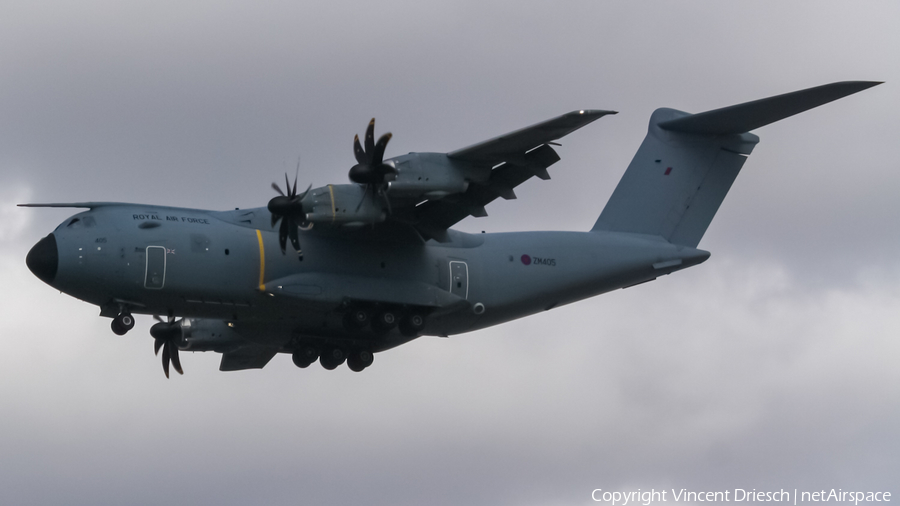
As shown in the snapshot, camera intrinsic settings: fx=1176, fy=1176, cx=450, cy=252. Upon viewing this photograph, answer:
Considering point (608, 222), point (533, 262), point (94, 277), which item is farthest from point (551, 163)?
point (94, 277)

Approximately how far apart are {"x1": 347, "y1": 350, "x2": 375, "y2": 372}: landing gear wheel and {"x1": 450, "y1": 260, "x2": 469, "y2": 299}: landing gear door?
1732 millimetres

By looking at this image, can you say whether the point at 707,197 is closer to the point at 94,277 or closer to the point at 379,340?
the point at 379,340

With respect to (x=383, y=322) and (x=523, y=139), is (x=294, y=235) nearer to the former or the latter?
(x=383, y=322)

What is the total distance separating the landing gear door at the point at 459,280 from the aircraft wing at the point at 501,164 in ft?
1.87

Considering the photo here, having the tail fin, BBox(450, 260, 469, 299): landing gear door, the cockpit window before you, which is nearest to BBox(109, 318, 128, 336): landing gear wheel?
the cockpit window

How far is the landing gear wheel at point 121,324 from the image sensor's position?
15016mm

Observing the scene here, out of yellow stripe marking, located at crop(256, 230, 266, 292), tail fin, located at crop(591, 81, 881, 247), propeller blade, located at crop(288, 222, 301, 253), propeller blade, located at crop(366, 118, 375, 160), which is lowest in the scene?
yellow stripe marking, located at crop(256, 230, 266, 292)

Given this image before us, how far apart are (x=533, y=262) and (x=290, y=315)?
12.2 feet

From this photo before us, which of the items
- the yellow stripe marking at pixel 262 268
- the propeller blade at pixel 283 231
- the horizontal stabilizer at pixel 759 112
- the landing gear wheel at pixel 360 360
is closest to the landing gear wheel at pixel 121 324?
the yellow stripe marking at pixel 262 268

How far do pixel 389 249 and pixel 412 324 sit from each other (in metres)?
1.10

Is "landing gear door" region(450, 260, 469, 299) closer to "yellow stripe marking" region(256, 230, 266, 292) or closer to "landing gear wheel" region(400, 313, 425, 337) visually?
"landing gear wheel" region(400, 313, 425, 337)

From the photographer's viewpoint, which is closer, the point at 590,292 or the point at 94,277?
the point at 94,277

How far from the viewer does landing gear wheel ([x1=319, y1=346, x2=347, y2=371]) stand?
17.3 meters

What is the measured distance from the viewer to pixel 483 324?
688 inches
